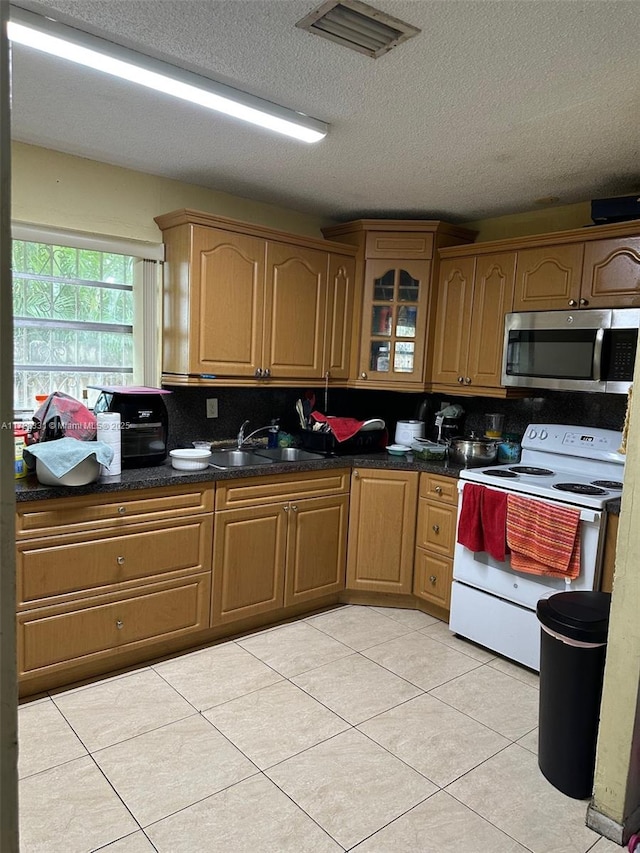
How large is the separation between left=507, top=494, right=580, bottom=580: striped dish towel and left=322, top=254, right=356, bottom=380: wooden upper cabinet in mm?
1374

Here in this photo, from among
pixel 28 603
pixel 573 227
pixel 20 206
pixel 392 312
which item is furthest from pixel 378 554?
pixel 20 206

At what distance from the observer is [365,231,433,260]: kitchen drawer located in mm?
3607

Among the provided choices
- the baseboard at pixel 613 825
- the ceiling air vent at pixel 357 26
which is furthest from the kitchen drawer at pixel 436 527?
the ceiling air vent at pixel 357 26

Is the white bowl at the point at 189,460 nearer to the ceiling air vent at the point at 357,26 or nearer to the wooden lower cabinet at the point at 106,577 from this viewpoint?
the wooden lower cabinet at the point at 106,577

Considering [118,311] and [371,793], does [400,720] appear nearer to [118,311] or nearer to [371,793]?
[371,793]

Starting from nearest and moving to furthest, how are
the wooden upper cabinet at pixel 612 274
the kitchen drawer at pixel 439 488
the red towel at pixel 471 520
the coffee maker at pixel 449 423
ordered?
the wooden upper cabinet at pixel 612 274 → the red towel at pixel 471 520 → the kitchen drawer at pixel 439 488 → the coffee maker at pixel 449 423

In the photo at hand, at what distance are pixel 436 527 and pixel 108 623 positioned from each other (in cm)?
175

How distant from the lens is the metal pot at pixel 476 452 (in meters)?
3.35

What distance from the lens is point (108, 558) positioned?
2600mm

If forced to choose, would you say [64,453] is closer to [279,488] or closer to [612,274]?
[279,488]

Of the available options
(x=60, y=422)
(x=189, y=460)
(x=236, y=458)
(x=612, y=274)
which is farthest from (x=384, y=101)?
(x=236, y=458)

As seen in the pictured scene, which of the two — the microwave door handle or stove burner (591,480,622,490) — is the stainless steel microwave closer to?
the microwave door handle

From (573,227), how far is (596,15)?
6.16 feet

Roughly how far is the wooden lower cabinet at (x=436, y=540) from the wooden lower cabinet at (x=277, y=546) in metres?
0.44
